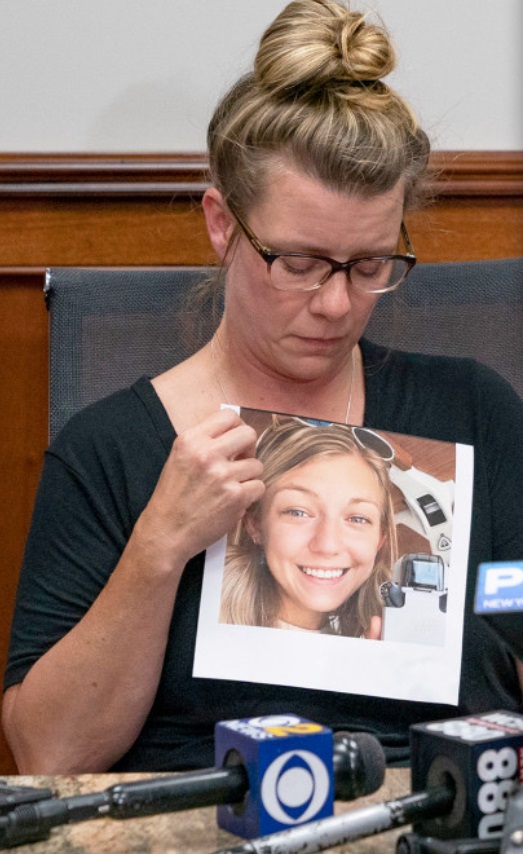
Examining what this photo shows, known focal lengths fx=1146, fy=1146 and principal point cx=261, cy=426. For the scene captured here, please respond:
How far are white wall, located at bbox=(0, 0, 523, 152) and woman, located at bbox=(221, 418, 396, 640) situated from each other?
2.20ft

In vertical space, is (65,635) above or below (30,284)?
below

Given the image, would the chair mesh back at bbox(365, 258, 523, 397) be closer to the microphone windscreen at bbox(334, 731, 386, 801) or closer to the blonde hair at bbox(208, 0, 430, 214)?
the blonde hair at bbox(208, 0, 430, 214)

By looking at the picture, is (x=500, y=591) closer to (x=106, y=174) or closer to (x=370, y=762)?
(x=370, y=762)

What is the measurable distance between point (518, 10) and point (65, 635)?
3.55ft

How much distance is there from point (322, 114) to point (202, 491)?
38cm

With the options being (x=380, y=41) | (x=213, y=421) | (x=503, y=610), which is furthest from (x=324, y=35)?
(x=503, y=610)

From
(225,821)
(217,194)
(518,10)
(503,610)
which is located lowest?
(225,821)

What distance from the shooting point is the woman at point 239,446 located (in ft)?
3.42

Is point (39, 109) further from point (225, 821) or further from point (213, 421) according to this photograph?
point (225, 821)

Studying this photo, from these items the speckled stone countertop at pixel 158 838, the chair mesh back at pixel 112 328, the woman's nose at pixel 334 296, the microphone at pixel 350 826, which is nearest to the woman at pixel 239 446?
the woman's nose at pixel 334 296

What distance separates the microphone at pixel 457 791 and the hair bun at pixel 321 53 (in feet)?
2.19

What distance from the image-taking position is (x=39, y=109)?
61.2 inches

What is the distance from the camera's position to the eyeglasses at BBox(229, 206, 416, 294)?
108cm

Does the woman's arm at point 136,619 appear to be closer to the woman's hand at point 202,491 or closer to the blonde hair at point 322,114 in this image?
the woman's hand at point 202,491
